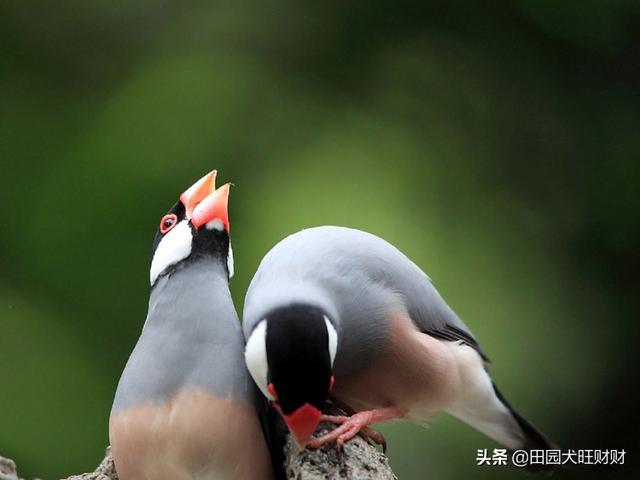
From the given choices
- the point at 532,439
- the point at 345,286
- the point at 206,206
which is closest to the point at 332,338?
the point at 345,286

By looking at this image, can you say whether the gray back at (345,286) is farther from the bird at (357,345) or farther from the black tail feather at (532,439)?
the black tail feather at (532,439)

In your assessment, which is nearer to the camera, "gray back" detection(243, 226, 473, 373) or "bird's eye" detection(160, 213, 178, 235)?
"gray back" detection(243, 226, 473, 373)

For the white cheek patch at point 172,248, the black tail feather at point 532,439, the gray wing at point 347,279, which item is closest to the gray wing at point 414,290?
the gray wing at point 347,279

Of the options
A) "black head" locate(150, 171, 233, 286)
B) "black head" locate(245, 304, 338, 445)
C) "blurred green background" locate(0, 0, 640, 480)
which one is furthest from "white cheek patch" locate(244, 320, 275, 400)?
"blurred green background" locate(0, 0, 640, 480)

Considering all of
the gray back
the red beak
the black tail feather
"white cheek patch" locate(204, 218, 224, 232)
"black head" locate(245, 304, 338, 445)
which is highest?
"white cheek patch" locate(204, 218, 224, 232)

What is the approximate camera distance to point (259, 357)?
3.92 feet

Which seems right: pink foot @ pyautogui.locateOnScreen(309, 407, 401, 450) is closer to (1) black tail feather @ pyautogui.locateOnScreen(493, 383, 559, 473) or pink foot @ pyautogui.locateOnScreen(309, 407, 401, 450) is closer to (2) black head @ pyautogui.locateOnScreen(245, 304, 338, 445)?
(2) black head @ pyautogui.locateOnScreen(245, 304, 338, 445)

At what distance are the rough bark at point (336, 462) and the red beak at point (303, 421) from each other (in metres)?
0.06

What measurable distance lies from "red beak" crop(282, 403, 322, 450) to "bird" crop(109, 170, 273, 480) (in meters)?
0.09

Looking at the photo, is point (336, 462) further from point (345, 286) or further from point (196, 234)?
point (196, 234)

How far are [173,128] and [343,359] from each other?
1110 millimetres

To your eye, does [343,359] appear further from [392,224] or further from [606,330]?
[606,330]

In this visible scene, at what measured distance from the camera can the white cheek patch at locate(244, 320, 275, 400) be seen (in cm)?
119

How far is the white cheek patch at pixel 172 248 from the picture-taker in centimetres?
139
